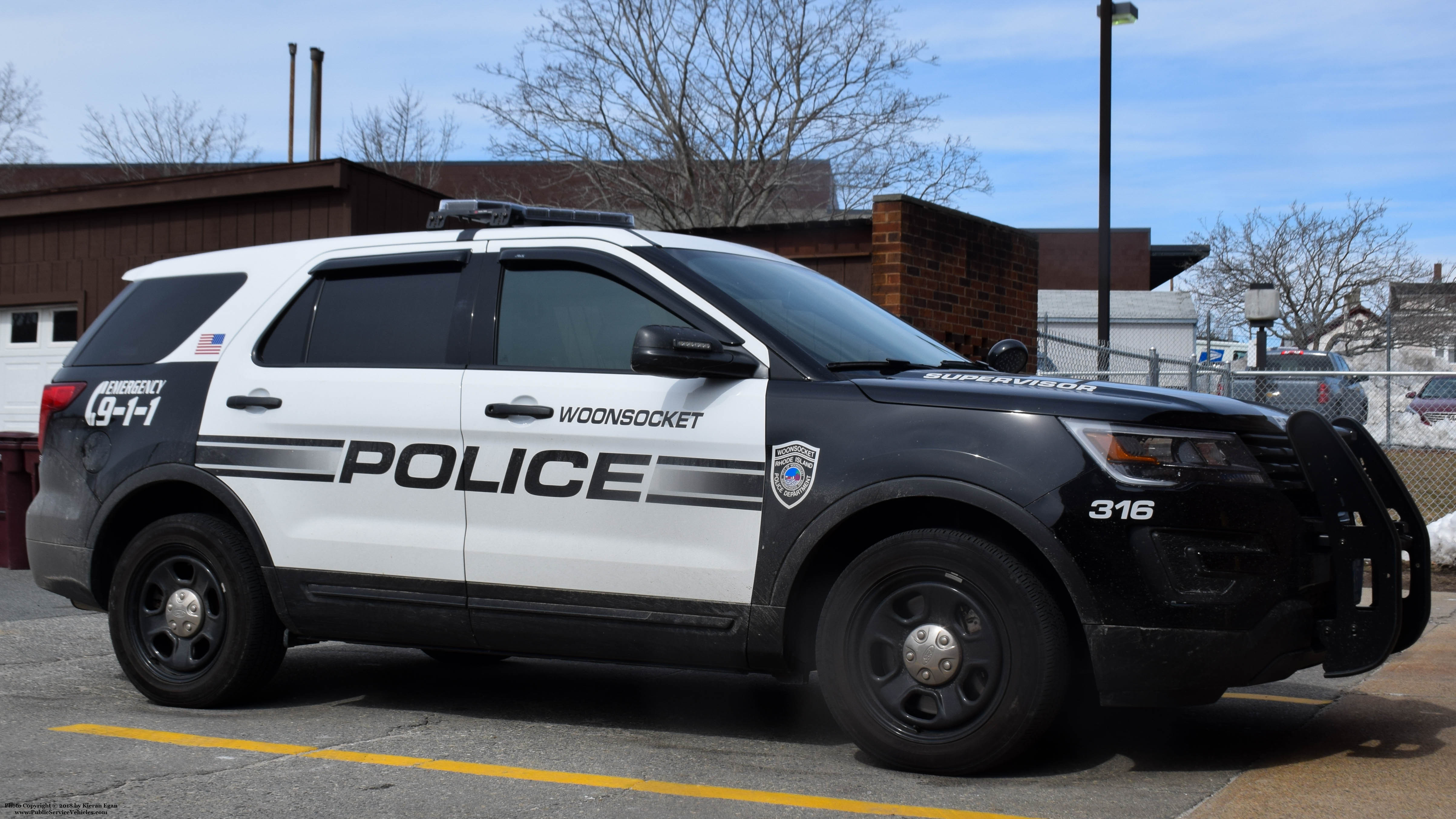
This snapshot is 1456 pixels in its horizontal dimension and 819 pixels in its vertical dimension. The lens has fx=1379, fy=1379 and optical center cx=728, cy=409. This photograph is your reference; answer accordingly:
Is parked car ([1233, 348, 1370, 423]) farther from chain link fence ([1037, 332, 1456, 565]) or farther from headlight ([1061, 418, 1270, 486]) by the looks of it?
headlight ([1061, 418, 1270, 486])

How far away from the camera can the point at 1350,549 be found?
4281 mm

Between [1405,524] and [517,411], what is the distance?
10.1ft

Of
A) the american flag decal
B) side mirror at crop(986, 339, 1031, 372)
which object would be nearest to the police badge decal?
side mirror at crop(986, 339, 1031, 372)

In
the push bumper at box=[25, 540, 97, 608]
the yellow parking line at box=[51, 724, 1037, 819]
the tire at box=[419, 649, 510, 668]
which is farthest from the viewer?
the tire at box=[419, 649, 510, 668]

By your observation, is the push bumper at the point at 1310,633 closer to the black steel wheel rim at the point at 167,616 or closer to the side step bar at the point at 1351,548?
the side step bar at the point at 1351,548

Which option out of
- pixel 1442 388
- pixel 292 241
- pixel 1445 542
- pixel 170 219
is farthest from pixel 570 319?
pixel 1442 388

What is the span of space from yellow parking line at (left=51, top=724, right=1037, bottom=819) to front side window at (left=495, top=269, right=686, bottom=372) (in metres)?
1.42

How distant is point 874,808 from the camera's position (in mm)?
4062

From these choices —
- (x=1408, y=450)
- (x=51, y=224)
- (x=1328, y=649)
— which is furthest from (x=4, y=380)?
(x=1328, y=649)

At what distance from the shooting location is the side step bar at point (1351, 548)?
13.9ft

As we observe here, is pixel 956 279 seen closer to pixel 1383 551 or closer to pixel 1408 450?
pixel 1408 450

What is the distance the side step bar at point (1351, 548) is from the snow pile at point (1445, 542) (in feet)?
18.1

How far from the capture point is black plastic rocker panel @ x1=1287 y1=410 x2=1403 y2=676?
4.25 metres

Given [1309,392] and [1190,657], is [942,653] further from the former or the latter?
[1309,392]
